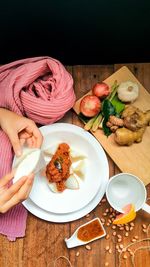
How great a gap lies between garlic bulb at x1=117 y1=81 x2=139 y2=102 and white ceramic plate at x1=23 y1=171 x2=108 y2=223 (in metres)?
0.29

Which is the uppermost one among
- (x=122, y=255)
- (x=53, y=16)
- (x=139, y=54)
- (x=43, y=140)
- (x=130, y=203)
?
(x=53, y=16)

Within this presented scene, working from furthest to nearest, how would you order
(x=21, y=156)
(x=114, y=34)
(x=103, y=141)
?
(x=114, y=34) < (x=103, y=141) < (x=21, y=156)

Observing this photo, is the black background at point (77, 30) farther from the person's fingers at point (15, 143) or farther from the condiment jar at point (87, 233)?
the condiment jar at point (87, 233)

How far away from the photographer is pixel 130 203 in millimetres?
1482

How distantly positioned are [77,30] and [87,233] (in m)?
0.69

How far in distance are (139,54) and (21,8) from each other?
474 mm

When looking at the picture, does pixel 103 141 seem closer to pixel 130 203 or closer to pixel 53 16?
pixel 130 203

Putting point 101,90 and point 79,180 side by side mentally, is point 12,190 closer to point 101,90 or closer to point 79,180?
point 79,180

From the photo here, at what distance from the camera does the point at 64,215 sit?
1.50m

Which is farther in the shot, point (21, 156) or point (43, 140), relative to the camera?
point (43, 140)

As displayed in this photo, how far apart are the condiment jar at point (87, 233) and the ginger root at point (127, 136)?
0.26 metres

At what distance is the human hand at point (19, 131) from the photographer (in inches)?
56.7

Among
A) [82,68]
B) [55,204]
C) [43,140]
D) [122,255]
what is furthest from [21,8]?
[122,255]

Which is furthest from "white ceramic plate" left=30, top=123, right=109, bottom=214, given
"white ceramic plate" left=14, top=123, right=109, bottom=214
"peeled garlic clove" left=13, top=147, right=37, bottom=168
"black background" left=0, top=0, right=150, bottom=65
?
"black background" left=0, top=0, right=150, bottom=65
